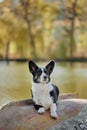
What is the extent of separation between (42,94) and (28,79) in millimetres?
1566

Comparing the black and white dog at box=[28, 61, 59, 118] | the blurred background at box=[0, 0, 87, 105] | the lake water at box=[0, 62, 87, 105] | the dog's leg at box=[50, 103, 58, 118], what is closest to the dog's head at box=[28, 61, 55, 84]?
the black and white dog at box=[28, 61, 59, 118]

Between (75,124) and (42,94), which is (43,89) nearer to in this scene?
(42,94)

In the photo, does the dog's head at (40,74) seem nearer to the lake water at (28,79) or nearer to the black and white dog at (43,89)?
the black and white dog at (43,89)

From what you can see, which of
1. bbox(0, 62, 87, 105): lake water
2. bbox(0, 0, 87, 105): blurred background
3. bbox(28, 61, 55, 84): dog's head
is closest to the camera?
bbox(28, 61, 55, 84): dog's head

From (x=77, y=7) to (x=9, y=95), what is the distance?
107 centimetres

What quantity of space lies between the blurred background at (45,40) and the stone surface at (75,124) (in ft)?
5.36

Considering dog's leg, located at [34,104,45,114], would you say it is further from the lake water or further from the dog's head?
the lake water

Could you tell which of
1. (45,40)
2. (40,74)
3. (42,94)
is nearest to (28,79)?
(45,40)

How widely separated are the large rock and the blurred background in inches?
57.1

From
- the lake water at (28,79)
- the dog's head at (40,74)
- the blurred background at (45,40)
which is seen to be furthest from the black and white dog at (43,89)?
the blurred background at (45,40)

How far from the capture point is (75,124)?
7.64 feet

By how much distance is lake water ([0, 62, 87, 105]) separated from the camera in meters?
3.90

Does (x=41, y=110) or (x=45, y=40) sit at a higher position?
(x=45, y=40)

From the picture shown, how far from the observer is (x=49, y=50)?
4152 mm
